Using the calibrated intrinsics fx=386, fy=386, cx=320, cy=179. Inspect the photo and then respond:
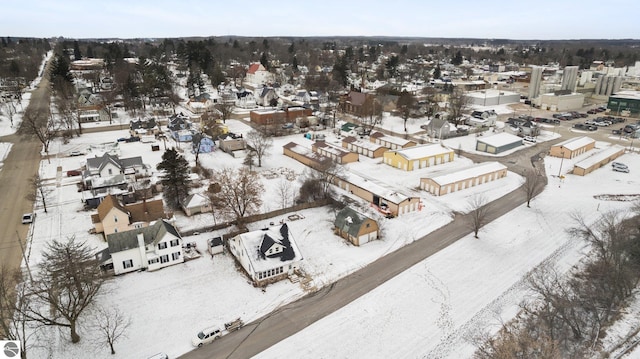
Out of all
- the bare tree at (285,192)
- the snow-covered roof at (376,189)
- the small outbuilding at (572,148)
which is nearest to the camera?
the snow-covered roof at (376,189)

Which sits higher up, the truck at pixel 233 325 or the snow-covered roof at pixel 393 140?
the snow-covered roof at pixel 393 140

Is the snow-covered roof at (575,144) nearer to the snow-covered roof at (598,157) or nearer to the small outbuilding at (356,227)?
the snow-covered roof at (598,157)

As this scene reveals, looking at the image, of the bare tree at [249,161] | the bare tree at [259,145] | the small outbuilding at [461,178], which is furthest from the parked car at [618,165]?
the bare tree at [249,161]

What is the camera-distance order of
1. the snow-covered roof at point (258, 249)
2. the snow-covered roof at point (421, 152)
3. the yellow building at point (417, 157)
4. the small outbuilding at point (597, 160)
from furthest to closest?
the snow-covered roof at point (421, 152), the yellow building at point (417, 157), the small outbuilding at point (597, 160), the snow-covered roof at point (258, 249)

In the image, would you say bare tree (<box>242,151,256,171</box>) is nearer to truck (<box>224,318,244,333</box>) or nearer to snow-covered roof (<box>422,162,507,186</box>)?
snow-covered roof (<box>422,162,507,186</box>)

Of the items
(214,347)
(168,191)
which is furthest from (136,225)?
(214,347)
